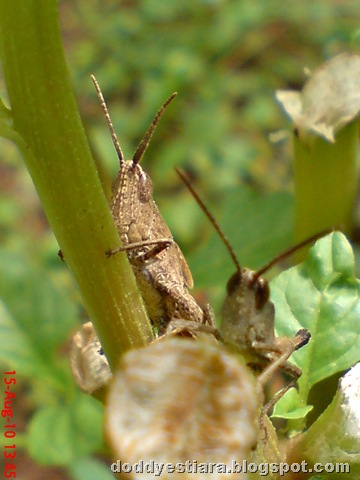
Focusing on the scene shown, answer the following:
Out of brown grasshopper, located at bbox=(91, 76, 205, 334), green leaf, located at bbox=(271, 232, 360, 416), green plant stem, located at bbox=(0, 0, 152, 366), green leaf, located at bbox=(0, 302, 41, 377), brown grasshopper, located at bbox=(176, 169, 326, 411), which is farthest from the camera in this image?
green leaf, located at bbox=(0, 302, 41, 377)

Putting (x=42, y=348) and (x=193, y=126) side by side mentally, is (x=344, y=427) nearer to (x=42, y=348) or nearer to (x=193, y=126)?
(x=42, y=348)

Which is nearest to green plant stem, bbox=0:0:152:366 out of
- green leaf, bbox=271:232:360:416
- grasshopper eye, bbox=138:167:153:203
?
green leaf, bbox=271:232:360:416

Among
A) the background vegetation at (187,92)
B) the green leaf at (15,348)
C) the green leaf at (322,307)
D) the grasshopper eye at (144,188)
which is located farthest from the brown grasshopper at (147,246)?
the background vegetation at (187,92)

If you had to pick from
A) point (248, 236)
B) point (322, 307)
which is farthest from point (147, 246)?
point (248, 236)

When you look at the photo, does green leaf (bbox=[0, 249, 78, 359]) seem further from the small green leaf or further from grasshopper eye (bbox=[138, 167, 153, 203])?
the small green leaf

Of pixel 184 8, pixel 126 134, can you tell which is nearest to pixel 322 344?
pixel 126 134

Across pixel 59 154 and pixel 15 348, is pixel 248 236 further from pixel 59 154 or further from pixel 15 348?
pixel 59 154
